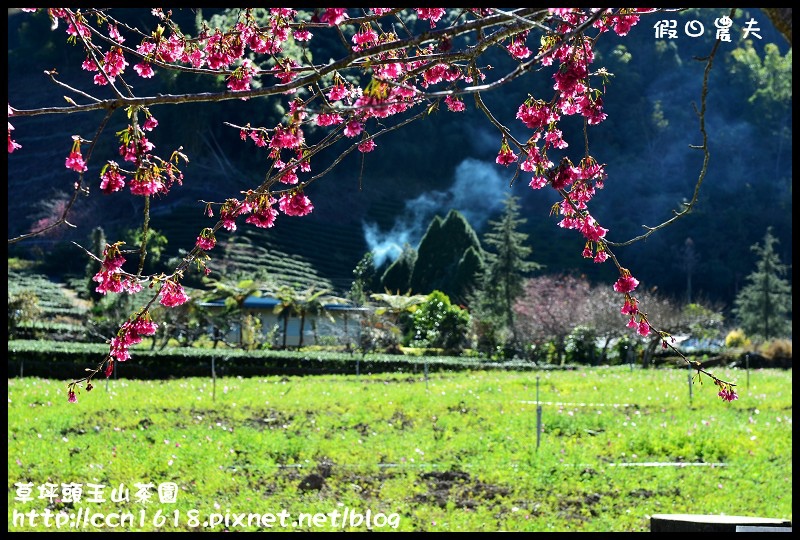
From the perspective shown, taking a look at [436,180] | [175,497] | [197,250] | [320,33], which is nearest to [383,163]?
[436,180]

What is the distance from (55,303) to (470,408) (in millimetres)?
24633

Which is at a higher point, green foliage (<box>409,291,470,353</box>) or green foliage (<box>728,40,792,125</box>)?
green foliage (<box>728,40,792,125</box>)

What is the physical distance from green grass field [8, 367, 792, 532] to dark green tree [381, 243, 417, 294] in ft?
78.9

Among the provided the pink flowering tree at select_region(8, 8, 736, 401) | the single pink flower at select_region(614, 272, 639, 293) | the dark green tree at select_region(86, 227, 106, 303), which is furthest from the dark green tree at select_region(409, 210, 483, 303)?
the single pink flower at select_region(614, 272, 639, 293)

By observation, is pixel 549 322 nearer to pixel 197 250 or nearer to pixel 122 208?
pixel 197 250

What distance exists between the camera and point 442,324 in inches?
1036

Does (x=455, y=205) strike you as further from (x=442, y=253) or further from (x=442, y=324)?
(x=442, y=324)

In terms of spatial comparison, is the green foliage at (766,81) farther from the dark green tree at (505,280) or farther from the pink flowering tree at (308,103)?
A: the pink flowering tree at (308,103)

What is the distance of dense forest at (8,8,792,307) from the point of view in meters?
46.8

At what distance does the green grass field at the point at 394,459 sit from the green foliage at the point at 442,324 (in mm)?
12739

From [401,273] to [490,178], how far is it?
20356 millimetres

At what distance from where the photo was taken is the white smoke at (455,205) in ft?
163

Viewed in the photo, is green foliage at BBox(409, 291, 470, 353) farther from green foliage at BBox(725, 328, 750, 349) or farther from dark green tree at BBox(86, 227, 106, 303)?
dark green tree at BBox(86, 227, 106, 303)

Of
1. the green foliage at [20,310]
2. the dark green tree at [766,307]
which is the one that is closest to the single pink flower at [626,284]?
the green foliage at [20,310]
